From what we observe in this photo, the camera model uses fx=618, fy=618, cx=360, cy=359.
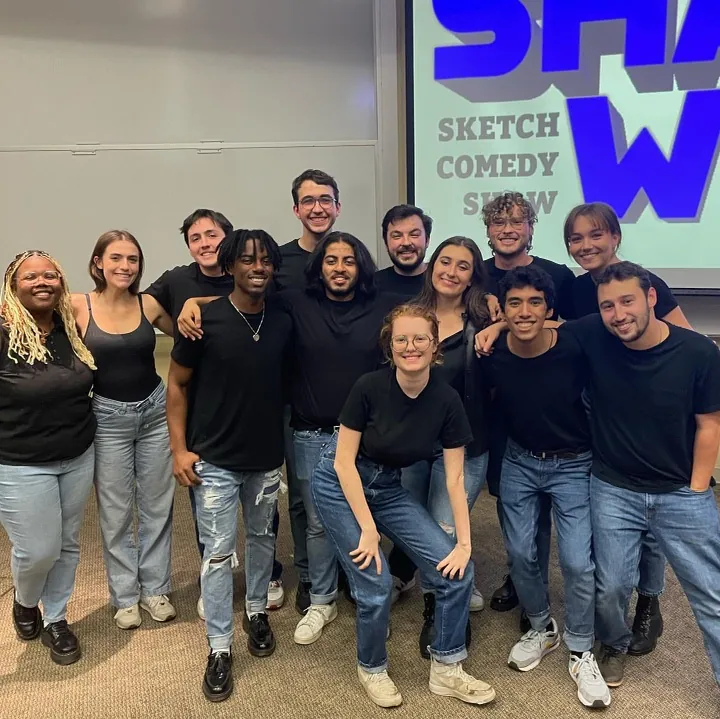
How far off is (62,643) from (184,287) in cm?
129

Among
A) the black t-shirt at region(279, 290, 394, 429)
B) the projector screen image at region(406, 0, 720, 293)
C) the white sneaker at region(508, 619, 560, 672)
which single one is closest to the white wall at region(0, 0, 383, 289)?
the projector screen image at region(406, 0, 720, 293)

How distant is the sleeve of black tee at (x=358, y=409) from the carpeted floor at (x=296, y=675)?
2.80 ft

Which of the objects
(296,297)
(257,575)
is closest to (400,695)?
(257,575)

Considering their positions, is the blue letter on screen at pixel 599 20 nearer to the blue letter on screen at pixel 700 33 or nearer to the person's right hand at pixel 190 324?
the blue letter on screen at pixel 700 33

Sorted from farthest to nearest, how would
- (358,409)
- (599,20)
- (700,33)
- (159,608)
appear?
(599,20) < (700,33) < (159,608) < (358,409)

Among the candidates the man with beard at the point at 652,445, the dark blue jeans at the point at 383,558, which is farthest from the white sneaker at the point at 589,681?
the dark blue jeans at the point at 383,558

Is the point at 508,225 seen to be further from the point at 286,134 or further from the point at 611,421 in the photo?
the point at 286,134

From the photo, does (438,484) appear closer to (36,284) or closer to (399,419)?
(399,419)

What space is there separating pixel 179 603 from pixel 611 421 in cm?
175

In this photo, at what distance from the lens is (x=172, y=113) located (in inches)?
151

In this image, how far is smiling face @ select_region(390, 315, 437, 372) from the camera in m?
1.77

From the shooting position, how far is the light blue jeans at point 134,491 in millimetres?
2070

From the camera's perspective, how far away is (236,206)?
3.90 m

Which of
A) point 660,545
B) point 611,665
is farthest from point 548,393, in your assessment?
point 611,665
